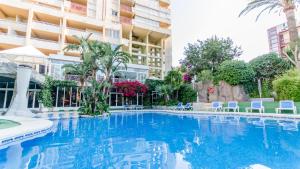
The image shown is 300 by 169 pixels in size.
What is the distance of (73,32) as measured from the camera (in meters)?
28.1

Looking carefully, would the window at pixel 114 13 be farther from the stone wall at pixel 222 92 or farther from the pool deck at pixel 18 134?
the pool deck at pixel 18 134

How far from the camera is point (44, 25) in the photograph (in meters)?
26.4

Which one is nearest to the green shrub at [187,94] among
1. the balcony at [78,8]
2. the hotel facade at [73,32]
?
the hotel facade at [73,32]

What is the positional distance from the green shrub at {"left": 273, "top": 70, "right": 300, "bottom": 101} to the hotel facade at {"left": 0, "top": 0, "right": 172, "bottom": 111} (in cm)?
1617

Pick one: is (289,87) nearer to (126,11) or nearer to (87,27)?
(87,27)

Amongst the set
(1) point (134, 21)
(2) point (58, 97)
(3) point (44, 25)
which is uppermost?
(1) point (134, 21)

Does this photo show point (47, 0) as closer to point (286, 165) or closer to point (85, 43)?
point (85, 43)

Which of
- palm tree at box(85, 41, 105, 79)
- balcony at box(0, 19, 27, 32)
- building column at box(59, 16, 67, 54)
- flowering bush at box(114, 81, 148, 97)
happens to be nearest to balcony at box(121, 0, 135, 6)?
building column at box(59, 16, 67, 54)

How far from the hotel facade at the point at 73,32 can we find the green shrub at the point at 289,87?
16170 mm

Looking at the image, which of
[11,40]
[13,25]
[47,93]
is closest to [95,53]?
[47,93]

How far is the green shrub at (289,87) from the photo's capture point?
48.3ft

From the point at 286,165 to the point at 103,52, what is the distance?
51.7 feet

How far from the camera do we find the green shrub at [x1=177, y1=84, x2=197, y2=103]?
2509 cm

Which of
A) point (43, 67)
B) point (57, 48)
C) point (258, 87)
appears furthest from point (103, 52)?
point (258, 87)
